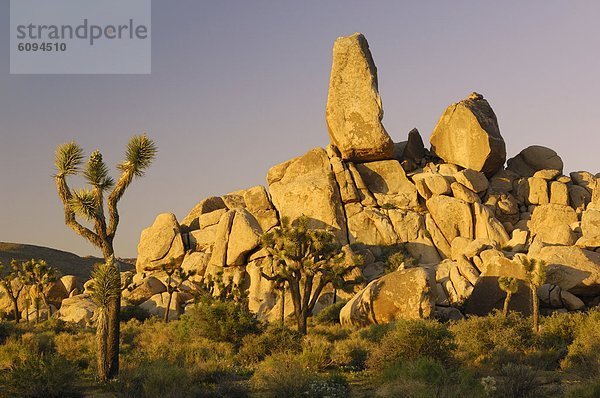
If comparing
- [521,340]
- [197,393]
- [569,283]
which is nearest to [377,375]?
[197,393]

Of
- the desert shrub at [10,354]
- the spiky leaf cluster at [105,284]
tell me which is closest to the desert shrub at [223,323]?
the desert shrub at [10,354]

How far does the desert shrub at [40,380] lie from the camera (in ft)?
43.4

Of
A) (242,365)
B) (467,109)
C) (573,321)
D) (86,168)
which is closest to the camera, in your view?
(86,168)


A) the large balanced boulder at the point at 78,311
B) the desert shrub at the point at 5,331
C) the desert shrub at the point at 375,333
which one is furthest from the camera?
the large balanced boulder at the point at 78,311

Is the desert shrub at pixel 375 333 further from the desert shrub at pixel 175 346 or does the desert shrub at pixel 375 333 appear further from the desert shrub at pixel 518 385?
the desert shrub at pixel 518 385

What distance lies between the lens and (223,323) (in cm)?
2439

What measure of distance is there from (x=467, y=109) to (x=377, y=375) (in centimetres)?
4269

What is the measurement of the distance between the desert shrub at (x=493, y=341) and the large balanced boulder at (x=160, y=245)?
32405 mm

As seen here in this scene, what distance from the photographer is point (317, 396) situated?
1277 centimetres

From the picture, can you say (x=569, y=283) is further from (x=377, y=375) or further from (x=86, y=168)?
(x=86, y=168)

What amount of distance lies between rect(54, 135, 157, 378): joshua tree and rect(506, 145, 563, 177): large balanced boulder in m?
46.9

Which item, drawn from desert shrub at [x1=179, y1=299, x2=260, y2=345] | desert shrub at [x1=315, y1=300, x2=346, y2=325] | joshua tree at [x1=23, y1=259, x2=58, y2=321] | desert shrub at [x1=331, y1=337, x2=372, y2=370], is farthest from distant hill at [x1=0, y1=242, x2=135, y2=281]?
desert shrub at [x1=331, y1=337, x2=372, y2=370]

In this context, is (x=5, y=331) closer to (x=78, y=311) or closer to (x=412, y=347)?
(x=78, y=311)

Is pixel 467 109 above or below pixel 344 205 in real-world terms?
above
